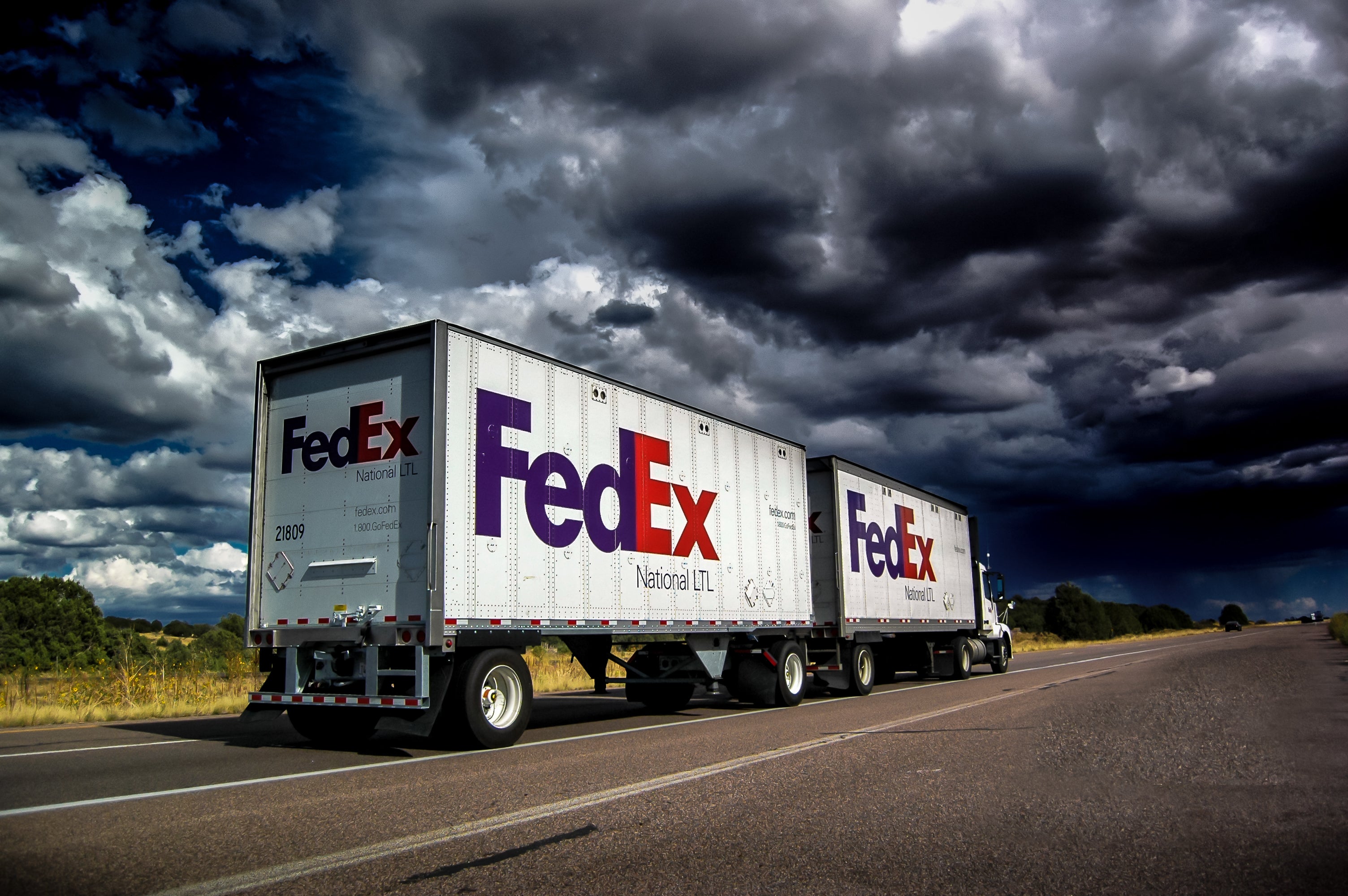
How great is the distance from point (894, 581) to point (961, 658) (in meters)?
4.39

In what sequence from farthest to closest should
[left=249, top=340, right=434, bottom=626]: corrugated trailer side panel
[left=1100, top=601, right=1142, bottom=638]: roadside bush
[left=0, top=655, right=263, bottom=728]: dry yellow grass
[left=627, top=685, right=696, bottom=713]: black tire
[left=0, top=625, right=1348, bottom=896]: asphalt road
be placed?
[left=1100, top=601, right=1142, bottom=638]: roadside bush → [left=627, top=685, right=696, bottom=713]: black tire → [left=0, top=655, right=263, bottom=728]: dry yellow grass → [left=249, top=340, right=434, bottom=626]: corrugated trailer side panel → [left=0, top=625, right=1348, bottom=896]: asphalt road

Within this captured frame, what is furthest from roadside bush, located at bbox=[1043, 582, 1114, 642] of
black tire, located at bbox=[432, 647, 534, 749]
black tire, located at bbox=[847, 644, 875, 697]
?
black tire, located at bbox=[432, 647, 534, 749]

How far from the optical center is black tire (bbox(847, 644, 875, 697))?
17.7 m

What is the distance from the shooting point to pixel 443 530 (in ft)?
31.7

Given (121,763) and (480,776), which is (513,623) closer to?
(480,776)

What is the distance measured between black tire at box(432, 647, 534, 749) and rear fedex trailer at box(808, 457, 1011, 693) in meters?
8.69

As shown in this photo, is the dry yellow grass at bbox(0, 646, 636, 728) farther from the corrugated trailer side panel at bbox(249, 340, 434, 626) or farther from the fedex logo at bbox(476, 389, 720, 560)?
the corrugated trailer side panel at bbox(249, 340, 434, 626)

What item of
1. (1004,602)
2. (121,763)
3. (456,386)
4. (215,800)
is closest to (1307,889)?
(215,800)

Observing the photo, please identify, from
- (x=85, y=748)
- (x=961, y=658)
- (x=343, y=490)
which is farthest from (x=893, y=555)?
(x=85, y=748)

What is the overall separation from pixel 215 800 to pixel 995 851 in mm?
5563

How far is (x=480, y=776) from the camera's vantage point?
311 inches

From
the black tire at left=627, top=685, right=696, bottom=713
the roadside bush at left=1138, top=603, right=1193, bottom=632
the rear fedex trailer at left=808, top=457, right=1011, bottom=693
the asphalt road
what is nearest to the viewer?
the asphalt road

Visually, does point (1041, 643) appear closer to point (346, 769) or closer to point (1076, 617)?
point (1076, 617)

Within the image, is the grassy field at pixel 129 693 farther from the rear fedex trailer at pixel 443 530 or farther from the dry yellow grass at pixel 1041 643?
the dry yellow grass at pixel 1041 643
